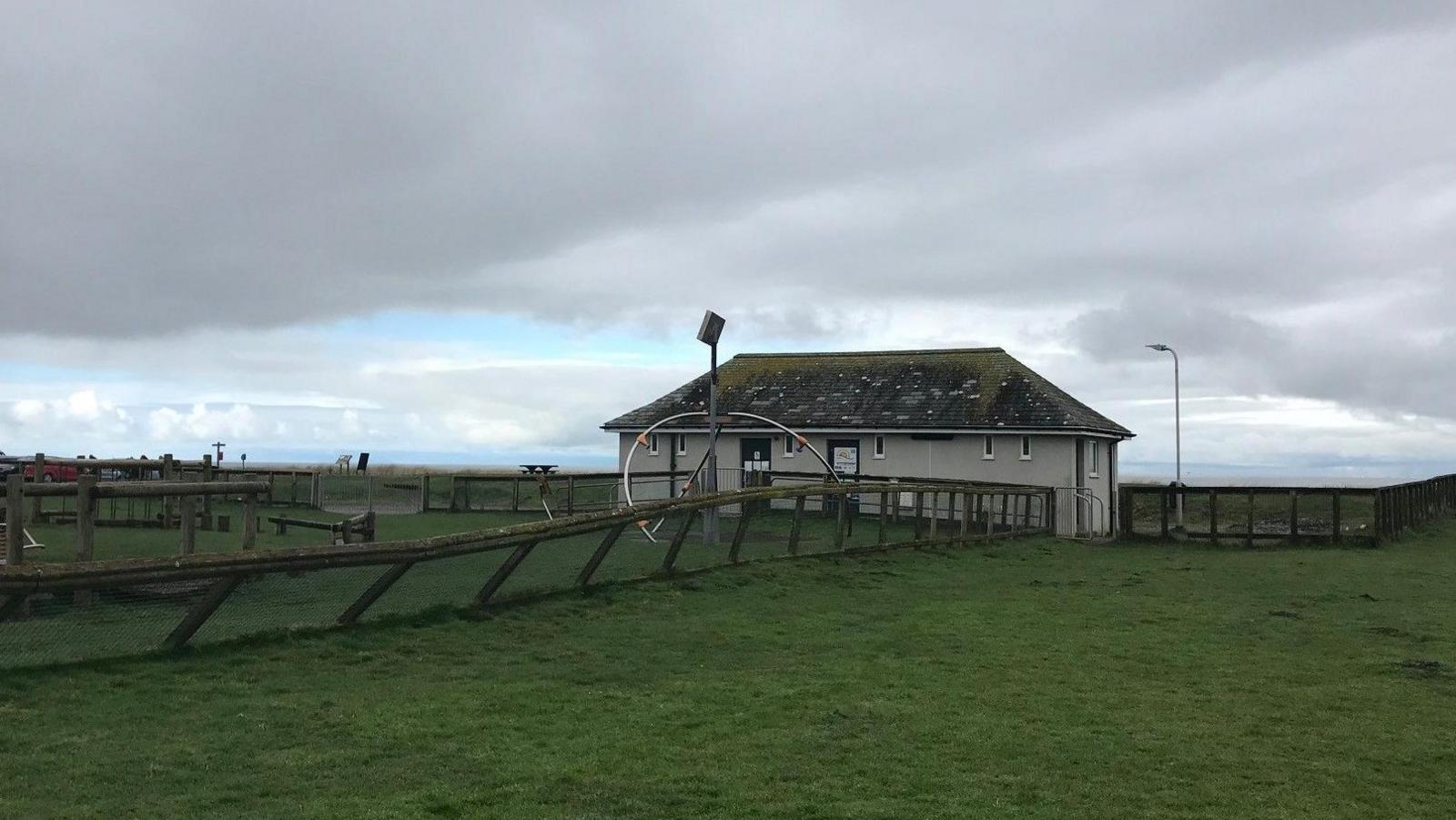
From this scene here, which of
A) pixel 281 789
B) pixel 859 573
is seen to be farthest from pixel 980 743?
pixel 859 573

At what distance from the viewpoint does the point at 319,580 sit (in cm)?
997

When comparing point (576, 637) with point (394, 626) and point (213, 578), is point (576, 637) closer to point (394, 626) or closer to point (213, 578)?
point (394, 626)

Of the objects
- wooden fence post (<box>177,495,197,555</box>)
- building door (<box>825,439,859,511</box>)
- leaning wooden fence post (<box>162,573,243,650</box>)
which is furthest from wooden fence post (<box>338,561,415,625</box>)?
building door (<box>825,439,859,511</box>)

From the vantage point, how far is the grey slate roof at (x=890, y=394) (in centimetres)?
3322

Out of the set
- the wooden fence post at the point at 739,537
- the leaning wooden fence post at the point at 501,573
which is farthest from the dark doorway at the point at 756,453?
the leaning wooden fence post at the point at 501,573

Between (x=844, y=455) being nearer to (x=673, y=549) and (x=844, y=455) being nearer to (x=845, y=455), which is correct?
(x=845, y=455)

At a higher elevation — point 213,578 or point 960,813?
point 213,578

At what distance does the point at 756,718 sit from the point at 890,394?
29.0 meters

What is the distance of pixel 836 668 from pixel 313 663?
403 cm

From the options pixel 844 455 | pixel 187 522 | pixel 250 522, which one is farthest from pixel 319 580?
pixel 844 455

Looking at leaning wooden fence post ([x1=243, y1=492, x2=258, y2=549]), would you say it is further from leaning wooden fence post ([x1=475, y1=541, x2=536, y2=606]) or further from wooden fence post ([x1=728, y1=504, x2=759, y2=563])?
wooden fence post ([x1=728, y1=504, x2=759, y2=563])

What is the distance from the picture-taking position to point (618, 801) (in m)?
5.73

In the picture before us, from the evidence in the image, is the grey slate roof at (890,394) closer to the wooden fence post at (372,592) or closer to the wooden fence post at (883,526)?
the wooden fence post at (883,526)

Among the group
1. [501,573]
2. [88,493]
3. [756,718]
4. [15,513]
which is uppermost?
[88,493]
